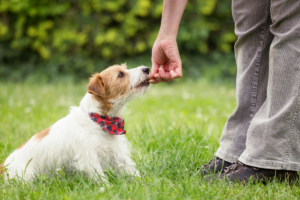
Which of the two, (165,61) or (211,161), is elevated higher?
(165,61)

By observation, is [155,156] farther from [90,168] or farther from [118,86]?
[118,86]

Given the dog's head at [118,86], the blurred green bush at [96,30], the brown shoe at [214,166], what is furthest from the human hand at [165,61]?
the blurred green bush at [96,30]

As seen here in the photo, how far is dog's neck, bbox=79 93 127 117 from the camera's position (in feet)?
8.10

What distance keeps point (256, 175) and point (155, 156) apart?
2.68 feet

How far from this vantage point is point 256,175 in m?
2.01

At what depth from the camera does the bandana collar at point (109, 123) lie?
239cm

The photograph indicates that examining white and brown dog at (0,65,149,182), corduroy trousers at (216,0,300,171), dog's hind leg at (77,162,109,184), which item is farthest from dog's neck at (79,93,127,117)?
corduroy trousers at (216,0,300,171)

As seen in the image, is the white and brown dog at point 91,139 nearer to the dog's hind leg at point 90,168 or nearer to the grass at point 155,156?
the dog's hind leg at point 90,168

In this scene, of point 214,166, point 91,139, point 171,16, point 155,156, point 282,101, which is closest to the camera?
point 282,101

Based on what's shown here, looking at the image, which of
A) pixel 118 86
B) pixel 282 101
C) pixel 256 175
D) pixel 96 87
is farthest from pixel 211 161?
pixel 96 87

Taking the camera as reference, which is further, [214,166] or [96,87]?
[96,87]

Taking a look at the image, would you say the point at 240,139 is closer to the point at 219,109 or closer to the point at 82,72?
the point at 219,109

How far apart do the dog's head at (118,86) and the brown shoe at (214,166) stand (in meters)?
0.81

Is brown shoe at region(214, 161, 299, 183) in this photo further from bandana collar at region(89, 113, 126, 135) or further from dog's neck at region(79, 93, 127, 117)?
dog's neck at region(79, 93, 127, 117)
